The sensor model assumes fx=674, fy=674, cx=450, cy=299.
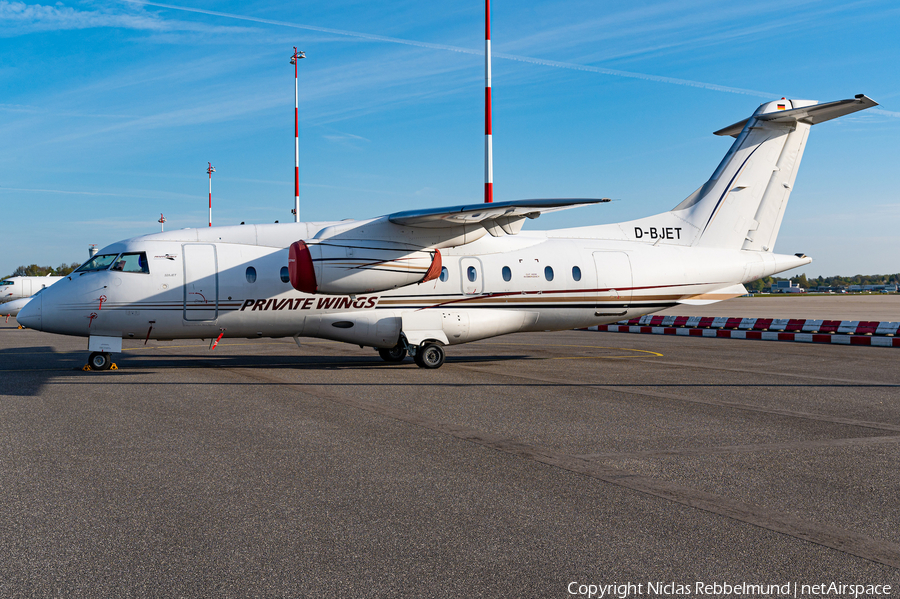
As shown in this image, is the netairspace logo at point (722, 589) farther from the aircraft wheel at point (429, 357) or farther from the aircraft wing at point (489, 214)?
the aircraft wheel at point (429, 357)

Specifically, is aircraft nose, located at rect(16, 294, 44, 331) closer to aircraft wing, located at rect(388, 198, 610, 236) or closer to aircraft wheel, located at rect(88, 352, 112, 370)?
aircraft wheel, located at rect(88, 352, 112, 370)

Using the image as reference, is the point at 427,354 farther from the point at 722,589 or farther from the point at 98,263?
the point at 722,589

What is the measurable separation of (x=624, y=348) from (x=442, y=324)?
8380mm

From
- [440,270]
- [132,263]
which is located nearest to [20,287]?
[132,263]

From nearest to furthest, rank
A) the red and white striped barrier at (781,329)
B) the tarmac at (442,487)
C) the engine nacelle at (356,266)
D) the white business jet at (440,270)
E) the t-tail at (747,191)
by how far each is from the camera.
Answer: the tarmac at (442,487) < the engine nacelle at (356,266) < the white business jet at (440,270) < the t-tail at (747,191) < the red and white striped barrier at (781,329)

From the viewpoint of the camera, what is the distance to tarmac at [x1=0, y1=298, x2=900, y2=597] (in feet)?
14.8

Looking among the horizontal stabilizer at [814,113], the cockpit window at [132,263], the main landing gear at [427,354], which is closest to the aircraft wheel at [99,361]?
the cockpit window at [132,263]

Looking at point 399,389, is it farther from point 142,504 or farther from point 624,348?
point 624,348

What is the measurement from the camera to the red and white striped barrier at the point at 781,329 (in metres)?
22.8

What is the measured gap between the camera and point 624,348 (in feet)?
74.5

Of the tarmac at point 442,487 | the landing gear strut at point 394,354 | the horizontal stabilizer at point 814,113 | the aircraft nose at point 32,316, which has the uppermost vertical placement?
the horizontal stabilizer at point 814,113

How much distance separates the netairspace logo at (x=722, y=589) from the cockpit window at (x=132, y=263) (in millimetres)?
14168

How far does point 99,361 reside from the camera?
16031 millimetres

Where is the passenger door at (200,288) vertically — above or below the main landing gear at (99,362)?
above
